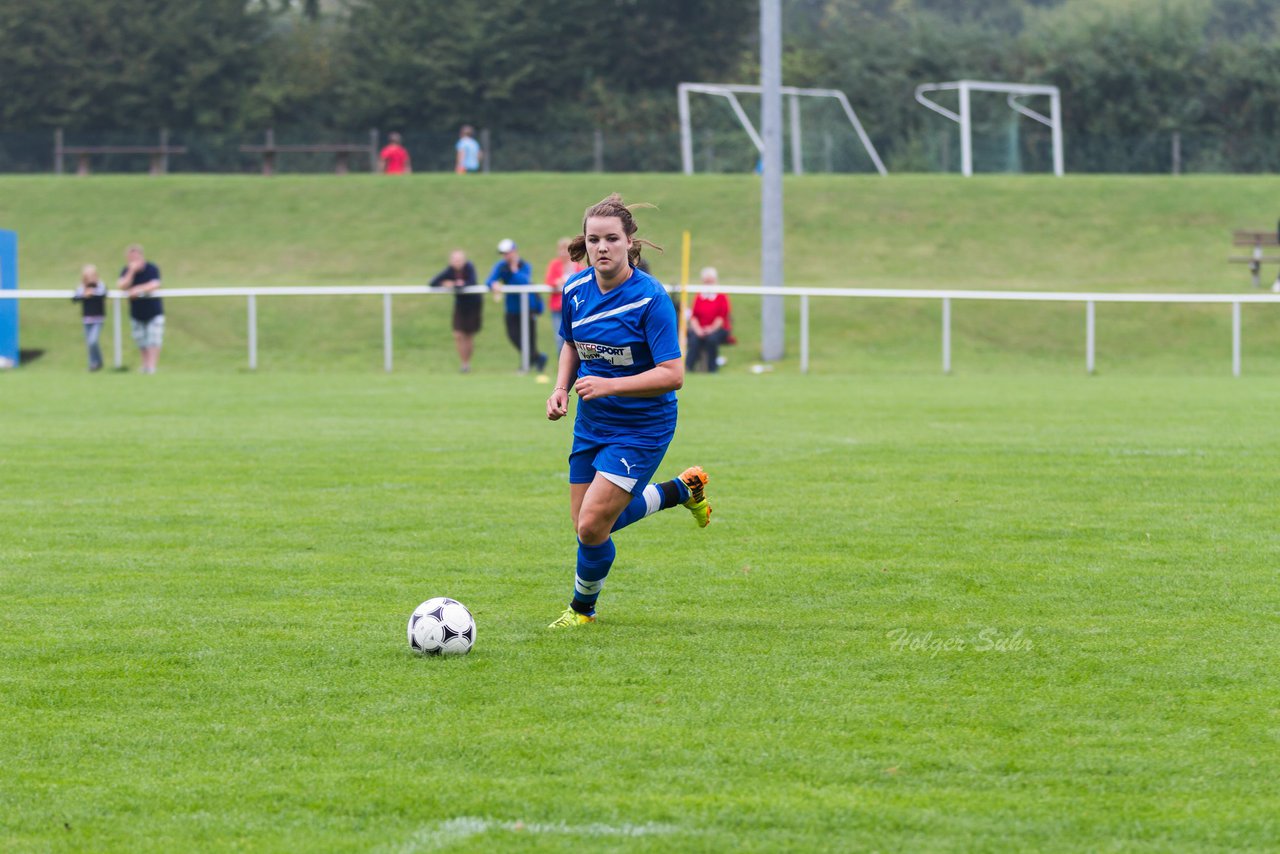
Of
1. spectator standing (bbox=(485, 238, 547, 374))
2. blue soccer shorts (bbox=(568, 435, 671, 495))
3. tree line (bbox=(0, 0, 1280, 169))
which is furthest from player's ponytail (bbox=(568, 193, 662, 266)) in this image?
tree line (bbox=(0, 0, 1280, 169))

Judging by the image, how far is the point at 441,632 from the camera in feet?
20.7

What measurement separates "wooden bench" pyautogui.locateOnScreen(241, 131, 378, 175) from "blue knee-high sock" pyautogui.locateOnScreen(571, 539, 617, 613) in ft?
127

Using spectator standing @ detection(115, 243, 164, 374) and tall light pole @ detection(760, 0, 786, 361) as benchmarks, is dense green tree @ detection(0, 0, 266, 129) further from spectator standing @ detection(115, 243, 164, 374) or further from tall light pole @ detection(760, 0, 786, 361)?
tall light pole @ detection(760, 0, 786, 361)

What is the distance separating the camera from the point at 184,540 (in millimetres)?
9227

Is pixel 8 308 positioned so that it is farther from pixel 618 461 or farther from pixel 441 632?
pixel 441 632

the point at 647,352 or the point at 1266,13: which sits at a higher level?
the point at 1266,13

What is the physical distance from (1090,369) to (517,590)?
1892cm

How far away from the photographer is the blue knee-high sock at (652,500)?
279 inches

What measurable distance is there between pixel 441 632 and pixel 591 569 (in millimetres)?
785

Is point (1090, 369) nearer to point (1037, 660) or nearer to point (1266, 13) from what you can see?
point (1037, 660)

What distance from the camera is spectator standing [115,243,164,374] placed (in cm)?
2448

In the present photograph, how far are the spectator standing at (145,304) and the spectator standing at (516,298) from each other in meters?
4.84

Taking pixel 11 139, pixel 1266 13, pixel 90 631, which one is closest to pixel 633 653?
pixel 90 631

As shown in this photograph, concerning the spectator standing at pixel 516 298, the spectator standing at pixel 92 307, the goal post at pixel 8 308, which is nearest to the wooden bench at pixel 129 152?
the goal post at pixel 8 308
